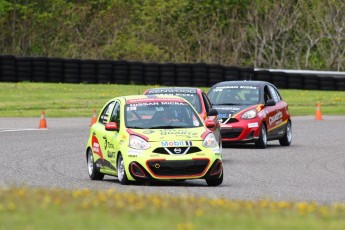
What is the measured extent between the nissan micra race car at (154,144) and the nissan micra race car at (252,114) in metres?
6.87

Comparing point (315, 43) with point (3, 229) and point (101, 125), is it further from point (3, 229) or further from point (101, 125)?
point (3, 229)

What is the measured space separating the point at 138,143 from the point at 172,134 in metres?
0.50

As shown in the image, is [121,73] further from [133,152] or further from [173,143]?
[173,143]

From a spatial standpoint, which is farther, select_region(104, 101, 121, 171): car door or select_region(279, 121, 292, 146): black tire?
select_region(279, 121, 292, 146): black tire

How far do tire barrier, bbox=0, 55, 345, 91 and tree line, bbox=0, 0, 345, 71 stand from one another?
36.2 ft

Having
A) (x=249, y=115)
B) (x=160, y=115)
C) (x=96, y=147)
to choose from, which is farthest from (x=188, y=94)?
(x=160, y=115)

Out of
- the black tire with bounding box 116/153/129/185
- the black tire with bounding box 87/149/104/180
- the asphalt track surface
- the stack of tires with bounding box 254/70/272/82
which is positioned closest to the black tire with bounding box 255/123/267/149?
the asphalt track surface

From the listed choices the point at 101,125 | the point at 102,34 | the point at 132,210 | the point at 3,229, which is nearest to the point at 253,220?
the point at 132,210

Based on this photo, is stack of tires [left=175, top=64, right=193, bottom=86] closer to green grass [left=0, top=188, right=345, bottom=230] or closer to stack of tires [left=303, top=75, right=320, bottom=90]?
→ stack of tires [left=303, top=75, right=320, bottom=90]

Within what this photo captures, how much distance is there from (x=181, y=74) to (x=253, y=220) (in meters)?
36.4

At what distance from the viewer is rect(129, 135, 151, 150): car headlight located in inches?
630

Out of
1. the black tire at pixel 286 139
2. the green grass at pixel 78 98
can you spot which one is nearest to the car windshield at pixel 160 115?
the black tire at pixel 286 139

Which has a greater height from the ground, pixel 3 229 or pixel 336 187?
pixel 3 229

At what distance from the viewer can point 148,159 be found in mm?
15828
